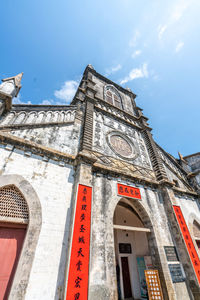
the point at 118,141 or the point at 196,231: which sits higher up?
the point at 118,141

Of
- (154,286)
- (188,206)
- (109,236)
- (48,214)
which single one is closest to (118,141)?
(109,236)

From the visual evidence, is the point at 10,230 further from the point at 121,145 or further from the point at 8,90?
the point at 121,145

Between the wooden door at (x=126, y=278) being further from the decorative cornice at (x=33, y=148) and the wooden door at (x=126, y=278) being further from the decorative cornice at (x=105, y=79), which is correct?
the decorative cornice at (x=105, y=79)

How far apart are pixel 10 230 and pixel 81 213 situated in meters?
2.47

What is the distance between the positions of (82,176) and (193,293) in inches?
292

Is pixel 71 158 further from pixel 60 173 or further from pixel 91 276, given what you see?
pixel 91 276

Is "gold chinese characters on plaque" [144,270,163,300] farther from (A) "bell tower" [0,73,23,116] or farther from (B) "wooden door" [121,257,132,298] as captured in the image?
(A) "bell tower" [0,73,23,116]

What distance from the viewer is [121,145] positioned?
10.8 metres

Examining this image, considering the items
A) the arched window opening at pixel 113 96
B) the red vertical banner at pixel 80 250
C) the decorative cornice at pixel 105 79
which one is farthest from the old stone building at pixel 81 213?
the decorative cornice at pixel 105 79

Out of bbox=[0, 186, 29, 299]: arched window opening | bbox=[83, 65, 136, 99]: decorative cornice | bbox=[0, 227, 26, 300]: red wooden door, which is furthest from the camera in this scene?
bbox=[83, 65, 136, 99]: decorative cornice

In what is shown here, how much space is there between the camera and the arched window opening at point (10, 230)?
4156mm

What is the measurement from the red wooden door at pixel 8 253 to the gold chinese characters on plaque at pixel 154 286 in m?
5.93

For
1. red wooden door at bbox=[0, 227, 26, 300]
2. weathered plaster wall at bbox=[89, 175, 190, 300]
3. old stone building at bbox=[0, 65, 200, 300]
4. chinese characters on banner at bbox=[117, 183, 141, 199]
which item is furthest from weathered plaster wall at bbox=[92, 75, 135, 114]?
red wooden door at bbox=[0, 227, 26, 300]

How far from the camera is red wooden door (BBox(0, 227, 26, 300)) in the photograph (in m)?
4.05
